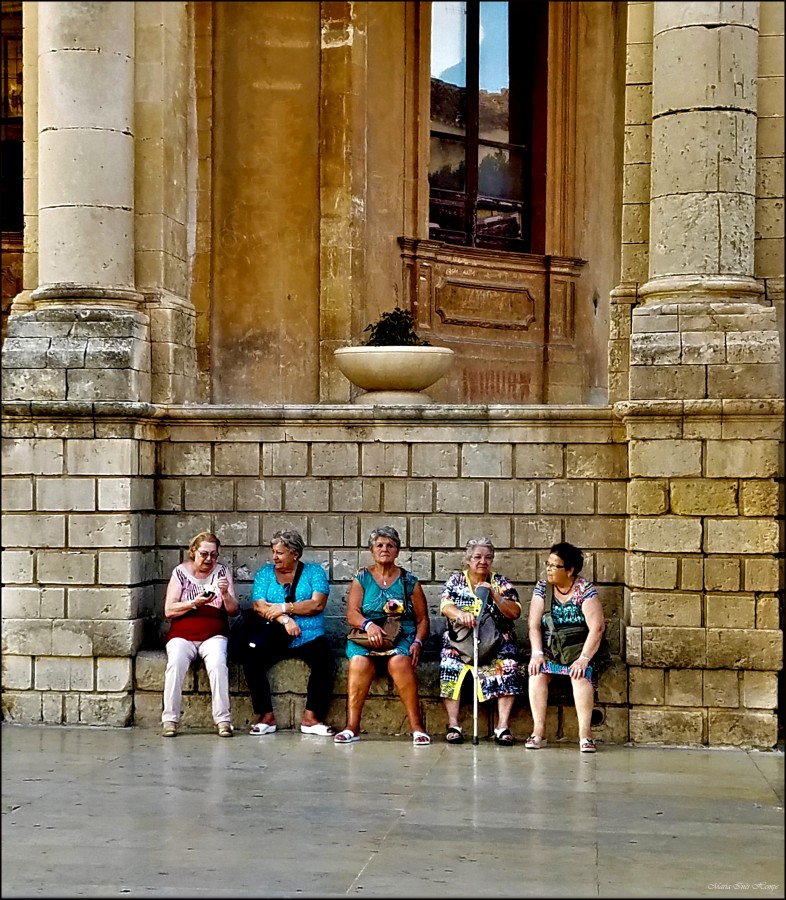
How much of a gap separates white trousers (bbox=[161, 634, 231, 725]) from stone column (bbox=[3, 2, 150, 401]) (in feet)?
5.93

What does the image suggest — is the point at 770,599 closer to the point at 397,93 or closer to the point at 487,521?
the point at 487,521

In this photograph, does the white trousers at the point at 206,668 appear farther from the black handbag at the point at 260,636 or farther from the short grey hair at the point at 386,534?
the short grey hair at the point at 386,534

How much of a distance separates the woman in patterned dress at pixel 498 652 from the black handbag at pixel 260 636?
1047mm

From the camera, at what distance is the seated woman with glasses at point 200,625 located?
385 inches

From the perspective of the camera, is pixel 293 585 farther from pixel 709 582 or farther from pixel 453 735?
pixel 709 582

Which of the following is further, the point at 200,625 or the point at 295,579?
the point at 295,579

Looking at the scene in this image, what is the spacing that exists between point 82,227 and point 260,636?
10.3 ft

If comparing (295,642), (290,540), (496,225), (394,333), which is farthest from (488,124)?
(295,642)

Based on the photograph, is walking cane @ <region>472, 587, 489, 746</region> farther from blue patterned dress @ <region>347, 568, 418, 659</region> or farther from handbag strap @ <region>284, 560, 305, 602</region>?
handbag strap @ <region>284, 560, 305, 602</region>

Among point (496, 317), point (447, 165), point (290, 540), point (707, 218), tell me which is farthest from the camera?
point (447, 165)

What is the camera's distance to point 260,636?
9.88 meters

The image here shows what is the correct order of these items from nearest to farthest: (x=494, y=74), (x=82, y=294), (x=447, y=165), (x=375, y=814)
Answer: (x=375, y=814) → (x=82, y=294) → (x=447, y=165) → (x=494, y=74)

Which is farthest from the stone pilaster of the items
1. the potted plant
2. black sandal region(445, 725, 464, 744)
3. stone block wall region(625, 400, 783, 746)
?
black sandal region(445, 725, 464, 744)

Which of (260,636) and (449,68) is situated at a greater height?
(449,68)
